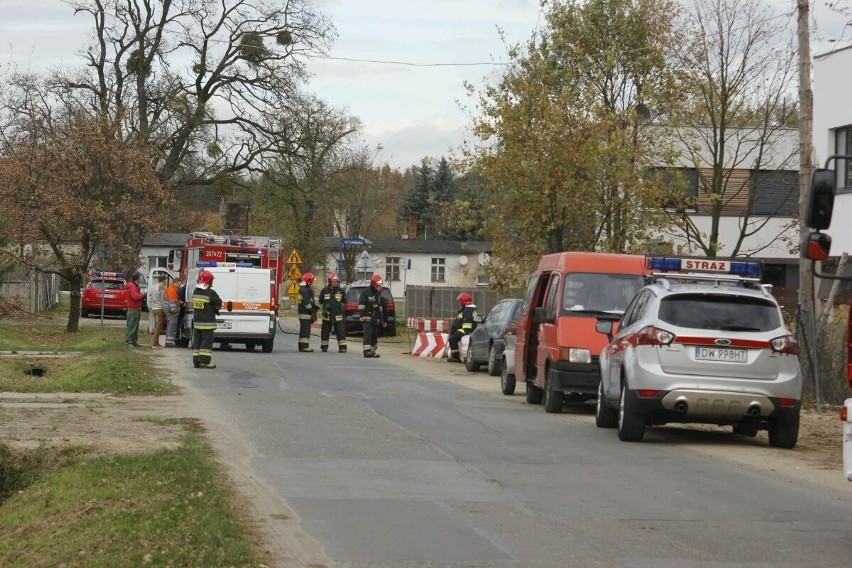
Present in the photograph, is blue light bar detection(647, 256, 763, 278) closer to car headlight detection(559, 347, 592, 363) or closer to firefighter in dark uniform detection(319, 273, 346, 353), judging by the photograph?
car headlight detection(559, 347, 592, 363)

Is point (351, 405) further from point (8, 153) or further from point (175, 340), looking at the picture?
point (8, 153)

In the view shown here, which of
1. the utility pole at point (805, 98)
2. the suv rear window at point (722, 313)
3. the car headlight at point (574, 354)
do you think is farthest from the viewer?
the utility pole at point (805, 98)

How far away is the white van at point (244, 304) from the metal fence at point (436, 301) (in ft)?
46.9

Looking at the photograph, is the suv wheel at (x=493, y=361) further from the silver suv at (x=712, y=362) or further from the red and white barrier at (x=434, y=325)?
the silver suv at (x=712, y=362)

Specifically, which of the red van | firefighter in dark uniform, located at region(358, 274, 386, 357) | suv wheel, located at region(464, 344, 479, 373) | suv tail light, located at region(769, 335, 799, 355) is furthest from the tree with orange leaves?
suv tail light, located at region(769, 335, 799, 355)

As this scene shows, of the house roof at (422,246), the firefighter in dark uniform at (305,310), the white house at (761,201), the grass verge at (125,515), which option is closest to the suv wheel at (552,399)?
the grass verge at (125,515)

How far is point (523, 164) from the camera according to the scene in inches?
1148

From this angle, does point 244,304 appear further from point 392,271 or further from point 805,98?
point 392,271

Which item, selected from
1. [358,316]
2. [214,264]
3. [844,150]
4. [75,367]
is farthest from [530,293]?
[358,316]

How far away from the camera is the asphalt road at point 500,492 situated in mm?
7922

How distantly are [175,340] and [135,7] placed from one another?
65.8 feet

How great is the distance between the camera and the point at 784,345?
44.4 feet

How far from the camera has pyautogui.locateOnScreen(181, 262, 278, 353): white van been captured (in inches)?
1183

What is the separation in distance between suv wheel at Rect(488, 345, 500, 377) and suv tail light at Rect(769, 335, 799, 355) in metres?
12.5
